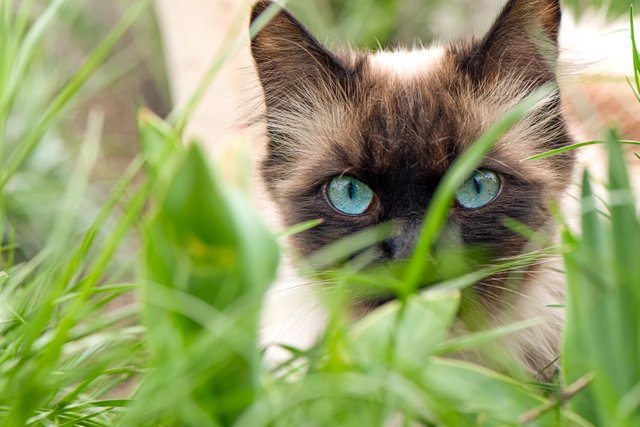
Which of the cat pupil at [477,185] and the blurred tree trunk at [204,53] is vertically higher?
the blurred tree trunk at [204,53]

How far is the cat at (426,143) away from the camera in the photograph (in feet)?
4.44

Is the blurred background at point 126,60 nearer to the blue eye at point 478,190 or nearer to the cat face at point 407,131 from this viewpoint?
the cat face at point 407,131

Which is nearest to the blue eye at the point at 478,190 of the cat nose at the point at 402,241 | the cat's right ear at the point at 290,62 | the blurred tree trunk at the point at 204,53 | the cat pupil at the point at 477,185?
the cat pupil at the point at 477,185

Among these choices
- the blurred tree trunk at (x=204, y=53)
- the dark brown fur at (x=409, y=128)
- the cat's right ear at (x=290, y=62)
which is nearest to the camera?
the dark brown fur at (x=409, y=128)

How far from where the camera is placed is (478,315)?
1315 millimetres

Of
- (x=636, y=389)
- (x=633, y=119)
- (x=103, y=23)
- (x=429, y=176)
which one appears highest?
(x=103, y=23)

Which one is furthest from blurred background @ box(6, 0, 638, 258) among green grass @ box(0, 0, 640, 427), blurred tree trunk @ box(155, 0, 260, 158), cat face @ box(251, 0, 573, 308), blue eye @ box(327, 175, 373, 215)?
green grass @ box(0, 0, 640, 427)

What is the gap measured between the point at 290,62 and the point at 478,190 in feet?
1.58

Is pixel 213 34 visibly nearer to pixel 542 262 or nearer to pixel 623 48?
pixel 623 48

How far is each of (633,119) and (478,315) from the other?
0.85 m

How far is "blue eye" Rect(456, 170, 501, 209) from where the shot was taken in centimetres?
137

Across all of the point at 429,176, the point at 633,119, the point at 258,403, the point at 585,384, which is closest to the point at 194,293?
the point at 258,403

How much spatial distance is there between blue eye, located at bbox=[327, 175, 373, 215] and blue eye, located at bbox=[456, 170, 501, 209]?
0.16m

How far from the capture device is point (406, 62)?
1654 mm
